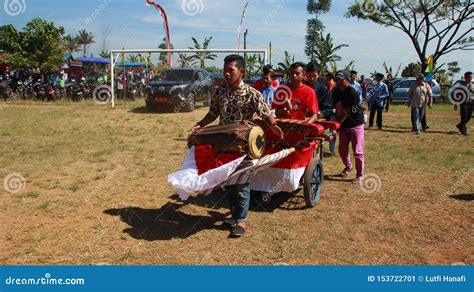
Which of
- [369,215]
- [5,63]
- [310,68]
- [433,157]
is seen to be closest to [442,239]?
[369,215]

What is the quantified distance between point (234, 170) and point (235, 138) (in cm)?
33

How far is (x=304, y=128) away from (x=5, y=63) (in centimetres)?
2082

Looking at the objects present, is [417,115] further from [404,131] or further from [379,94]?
[379,94]

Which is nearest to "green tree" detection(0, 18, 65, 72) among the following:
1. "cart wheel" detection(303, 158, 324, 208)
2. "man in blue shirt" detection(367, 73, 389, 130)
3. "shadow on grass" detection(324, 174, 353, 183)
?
"man in blue shirt" detection(367, 73, 389, 130)

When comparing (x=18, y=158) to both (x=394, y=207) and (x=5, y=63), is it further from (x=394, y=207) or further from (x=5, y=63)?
(x=5, y=63)

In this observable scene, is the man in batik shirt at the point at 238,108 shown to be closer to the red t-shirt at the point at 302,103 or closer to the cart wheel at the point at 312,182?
the cart wheel at the point at 312,182

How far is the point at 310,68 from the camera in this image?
687cm

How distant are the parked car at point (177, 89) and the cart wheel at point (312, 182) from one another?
421 inches

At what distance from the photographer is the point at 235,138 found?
4098mm

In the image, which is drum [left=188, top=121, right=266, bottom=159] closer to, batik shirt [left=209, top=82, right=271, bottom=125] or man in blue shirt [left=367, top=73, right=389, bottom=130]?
batik shirt [left=209, top=82, right=271, bottom=125]

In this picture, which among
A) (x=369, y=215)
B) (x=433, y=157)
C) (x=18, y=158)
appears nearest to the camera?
(x=369, y=215)

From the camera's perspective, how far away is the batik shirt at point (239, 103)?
14.3 feet

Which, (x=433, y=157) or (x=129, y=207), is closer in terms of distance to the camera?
(x=129, y=207)

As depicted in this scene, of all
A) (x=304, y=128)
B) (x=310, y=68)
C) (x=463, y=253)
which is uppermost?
(x=310, y=68)
